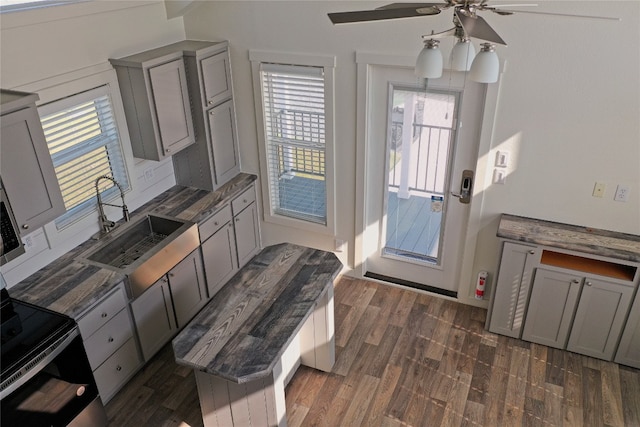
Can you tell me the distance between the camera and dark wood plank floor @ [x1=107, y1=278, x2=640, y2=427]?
3.37m

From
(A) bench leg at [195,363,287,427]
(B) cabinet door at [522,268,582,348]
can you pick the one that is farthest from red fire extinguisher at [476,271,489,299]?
(A) bench leg at [195,363,287,427]

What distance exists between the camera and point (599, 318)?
143 inches

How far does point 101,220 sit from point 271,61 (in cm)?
185

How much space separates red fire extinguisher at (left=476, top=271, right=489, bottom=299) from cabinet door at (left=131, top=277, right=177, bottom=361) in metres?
2.50

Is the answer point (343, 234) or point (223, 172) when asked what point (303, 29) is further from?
point (343, 234)

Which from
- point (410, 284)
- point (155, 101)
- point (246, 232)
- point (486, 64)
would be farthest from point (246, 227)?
point (486, 64)

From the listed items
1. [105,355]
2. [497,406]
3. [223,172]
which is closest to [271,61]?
[223,172]

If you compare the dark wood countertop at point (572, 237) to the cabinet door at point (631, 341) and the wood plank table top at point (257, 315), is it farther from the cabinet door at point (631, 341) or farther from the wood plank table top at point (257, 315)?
the wood plank table top at point (257, 315)

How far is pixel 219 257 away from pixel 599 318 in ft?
9.89

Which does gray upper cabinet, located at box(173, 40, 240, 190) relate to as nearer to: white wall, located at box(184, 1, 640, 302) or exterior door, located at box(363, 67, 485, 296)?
white wall, located at box(184, 1, 640, 302)

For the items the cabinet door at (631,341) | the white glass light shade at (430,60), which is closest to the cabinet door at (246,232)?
the white glass light shade at (430,60)

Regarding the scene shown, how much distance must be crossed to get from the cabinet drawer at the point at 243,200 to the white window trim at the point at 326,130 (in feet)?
0.48

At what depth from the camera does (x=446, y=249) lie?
170 inches

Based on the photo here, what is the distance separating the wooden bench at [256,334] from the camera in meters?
2.71
